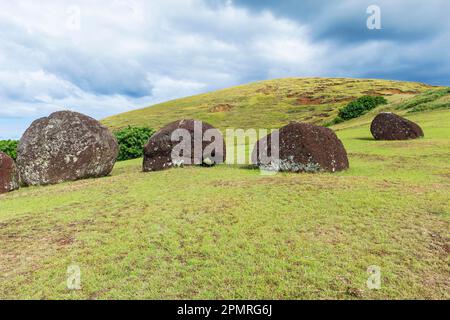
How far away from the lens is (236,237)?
7465mm

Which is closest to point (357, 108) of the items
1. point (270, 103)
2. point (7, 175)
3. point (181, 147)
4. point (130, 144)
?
point (130, 144)

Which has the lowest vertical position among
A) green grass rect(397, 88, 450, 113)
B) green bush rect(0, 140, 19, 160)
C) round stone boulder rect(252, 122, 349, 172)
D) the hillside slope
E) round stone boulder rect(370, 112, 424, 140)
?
round stone boulder rect(252, 122, 349, 172)

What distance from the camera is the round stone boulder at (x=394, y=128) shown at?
24.0 m

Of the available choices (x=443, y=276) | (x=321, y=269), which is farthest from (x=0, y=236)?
(x=443, y=276)

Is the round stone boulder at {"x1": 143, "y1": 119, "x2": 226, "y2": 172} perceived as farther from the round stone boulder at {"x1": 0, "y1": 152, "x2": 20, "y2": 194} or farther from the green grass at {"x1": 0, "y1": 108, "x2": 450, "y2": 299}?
the round stone boulder at {"x1": 0, "y1": 152, "x2": 20, "y2": 194}

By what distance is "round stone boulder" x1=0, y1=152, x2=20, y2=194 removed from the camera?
14.5 m

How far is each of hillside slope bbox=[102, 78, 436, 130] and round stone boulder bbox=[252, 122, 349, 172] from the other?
54504 millimetres

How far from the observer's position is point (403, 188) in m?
10.7

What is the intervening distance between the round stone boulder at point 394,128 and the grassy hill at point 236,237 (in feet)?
36.4

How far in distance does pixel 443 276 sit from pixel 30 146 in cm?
1700

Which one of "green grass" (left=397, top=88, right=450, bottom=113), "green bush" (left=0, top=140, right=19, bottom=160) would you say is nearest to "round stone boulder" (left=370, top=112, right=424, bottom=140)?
"green grass" (left=397, top=88, right=450, bottom=113)

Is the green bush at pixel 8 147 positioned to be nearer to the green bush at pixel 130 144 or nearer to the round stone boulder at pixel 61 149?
the green bush at pixel 130 144

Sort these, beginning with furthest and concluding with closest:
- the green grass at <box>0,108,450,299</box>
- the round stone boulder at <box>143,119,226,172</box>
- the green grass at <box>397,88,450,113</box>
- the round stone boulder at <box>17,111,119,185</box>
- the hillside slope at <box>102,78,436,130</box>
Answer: the hillside slope at <box>102,78,436,130</box>
the green grass at <box>397,88,450,113</box>
the round stone boulder at <box>143,119,226,172</box>
the round stone boulder at <box>17,111,119,185</box>
the green grass at <box>0,108,450,299</box>
